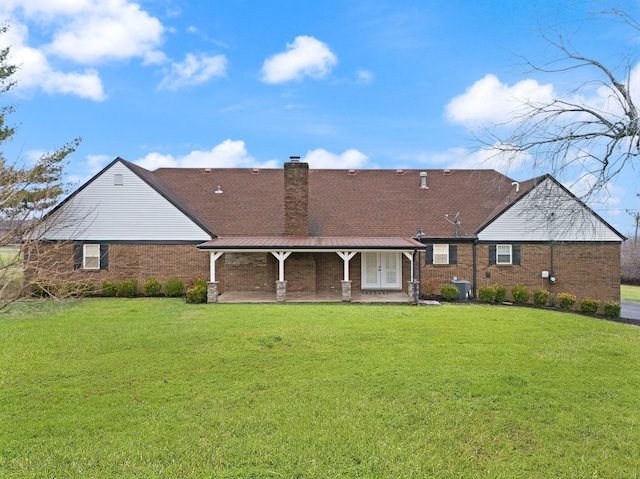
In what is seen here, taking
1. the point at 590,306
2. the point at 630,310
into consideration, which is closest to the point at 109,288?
the point at 590,306

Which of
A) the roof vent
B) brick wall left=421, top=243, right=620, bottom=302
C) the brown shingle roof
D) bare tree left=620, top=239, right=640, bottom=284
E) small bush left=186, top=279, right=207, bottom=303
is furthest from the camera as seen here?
bare tree left=620, top=239, right=640, bottom=284

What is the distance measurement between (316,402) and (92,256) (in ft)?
54.6

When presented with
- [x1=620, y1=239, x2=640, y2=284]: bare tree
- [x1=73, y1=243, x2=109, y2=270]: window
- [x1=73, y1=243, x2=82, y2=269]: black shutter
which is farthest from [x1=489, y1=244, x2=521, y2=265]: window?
[x1=620, y1=239, x2=640, y2=284]: bare tree

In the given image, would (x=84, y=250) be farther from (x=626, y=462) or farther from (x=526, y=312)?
(x=626, y=462)

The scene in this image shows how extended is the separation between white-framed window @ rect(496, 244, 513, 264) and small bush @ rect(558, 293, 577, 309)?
8.79 feet

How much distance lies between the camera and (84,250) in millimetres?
18734

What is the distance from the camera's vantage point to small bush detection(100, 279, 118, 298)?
17.7 m

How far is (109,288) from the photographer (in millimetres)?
17750

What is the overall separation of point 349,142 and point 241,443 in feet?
62.3

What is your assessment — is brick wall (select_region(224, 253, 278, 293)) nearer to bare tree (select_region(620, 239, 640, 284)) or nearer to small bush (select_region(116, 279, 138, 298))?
small bush (select_region(116, 279, 138, 298))

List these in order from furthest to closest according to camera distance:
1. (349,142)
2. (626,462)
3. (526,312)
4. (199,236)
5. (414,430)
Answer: (349,142) → (199,236) → (526,312) → (414,430) → (626,462)

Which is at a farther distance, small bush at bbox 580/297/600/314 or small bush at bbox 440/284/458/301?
small bush at bbox 440/284/458/301

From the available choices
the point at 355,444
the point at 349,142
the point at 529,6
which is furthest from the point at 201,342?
the point at 349,142

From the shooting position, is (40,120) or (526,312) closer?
(40,120)
